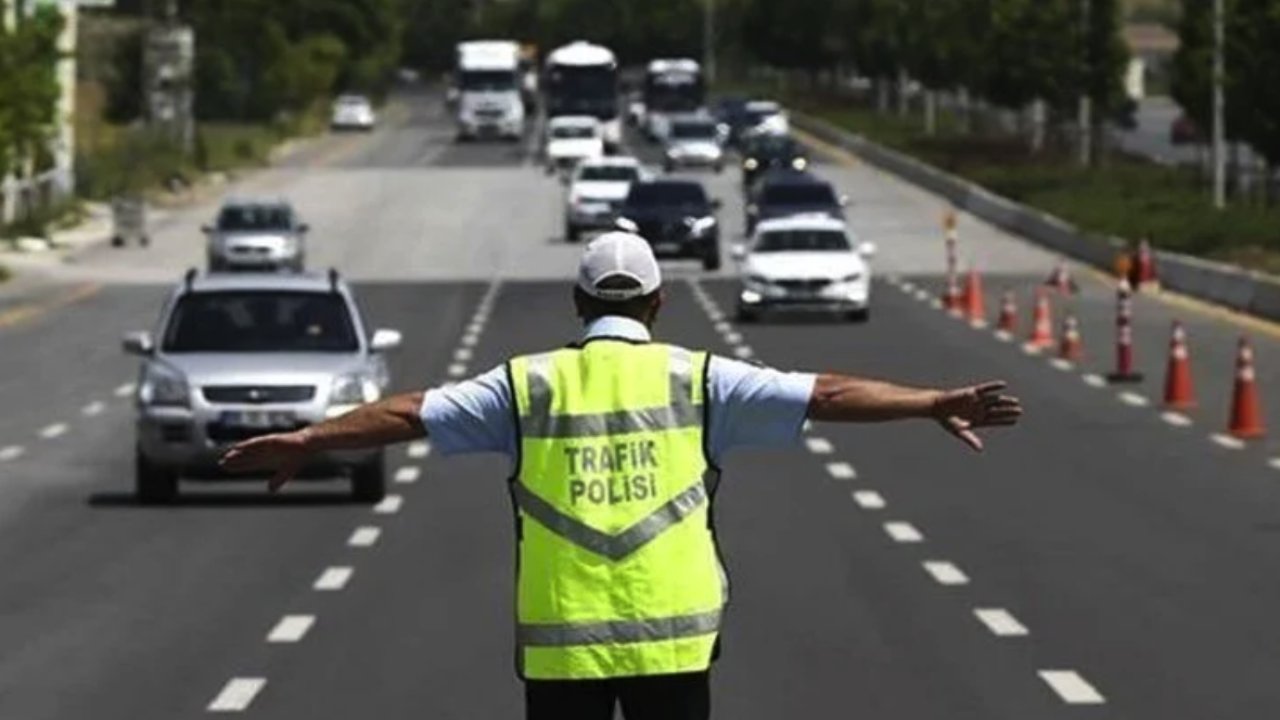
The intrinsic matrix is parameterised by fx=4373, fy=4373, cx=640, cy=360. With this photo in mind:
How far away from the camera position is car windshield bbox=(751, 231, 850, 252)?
54000mm

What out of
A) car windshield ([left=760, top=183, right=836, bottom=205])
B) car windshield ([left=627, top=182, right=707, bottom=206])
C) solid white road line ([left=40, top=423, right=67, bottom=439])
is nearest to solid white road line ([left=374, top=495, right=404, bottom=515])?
solid white road line ([left=40, top=423, right=67, bottom=439])

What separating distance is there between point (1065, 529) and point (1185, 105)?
58.8 m

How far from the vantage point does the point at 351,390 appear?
90.5 ft

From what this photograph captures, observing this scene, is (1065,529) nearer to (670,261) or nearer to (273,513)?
(273,513)

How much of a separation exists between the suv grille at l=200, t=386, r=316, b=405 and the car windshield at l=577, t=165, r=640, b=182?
53497 millimetres

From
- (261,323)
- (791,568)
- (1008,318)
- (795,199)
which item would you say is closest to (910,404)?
(791,568)

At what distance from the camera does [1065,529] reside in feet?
84.5

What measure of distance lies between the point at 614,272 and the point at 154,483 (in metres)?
19.8

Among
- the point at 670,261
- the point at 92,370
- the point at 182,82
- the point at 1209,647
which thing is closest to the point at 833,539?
the point at 1209,647

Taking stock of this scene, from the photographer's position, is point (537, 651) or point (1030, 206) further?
point (1030, 206)

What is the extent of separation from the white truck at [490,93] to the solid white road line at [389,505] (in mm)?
111405

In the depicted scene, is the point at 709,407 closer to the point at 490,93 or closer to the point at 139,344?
the point at 139,344

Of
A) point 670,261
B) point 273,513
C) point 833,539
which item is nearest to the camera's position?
point 833,539

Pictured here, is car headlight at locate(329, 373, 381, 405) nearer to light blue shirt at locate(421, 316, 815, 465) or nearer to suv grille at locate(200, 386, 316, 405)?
suv grille at locate(200, 386, 316, 405)
